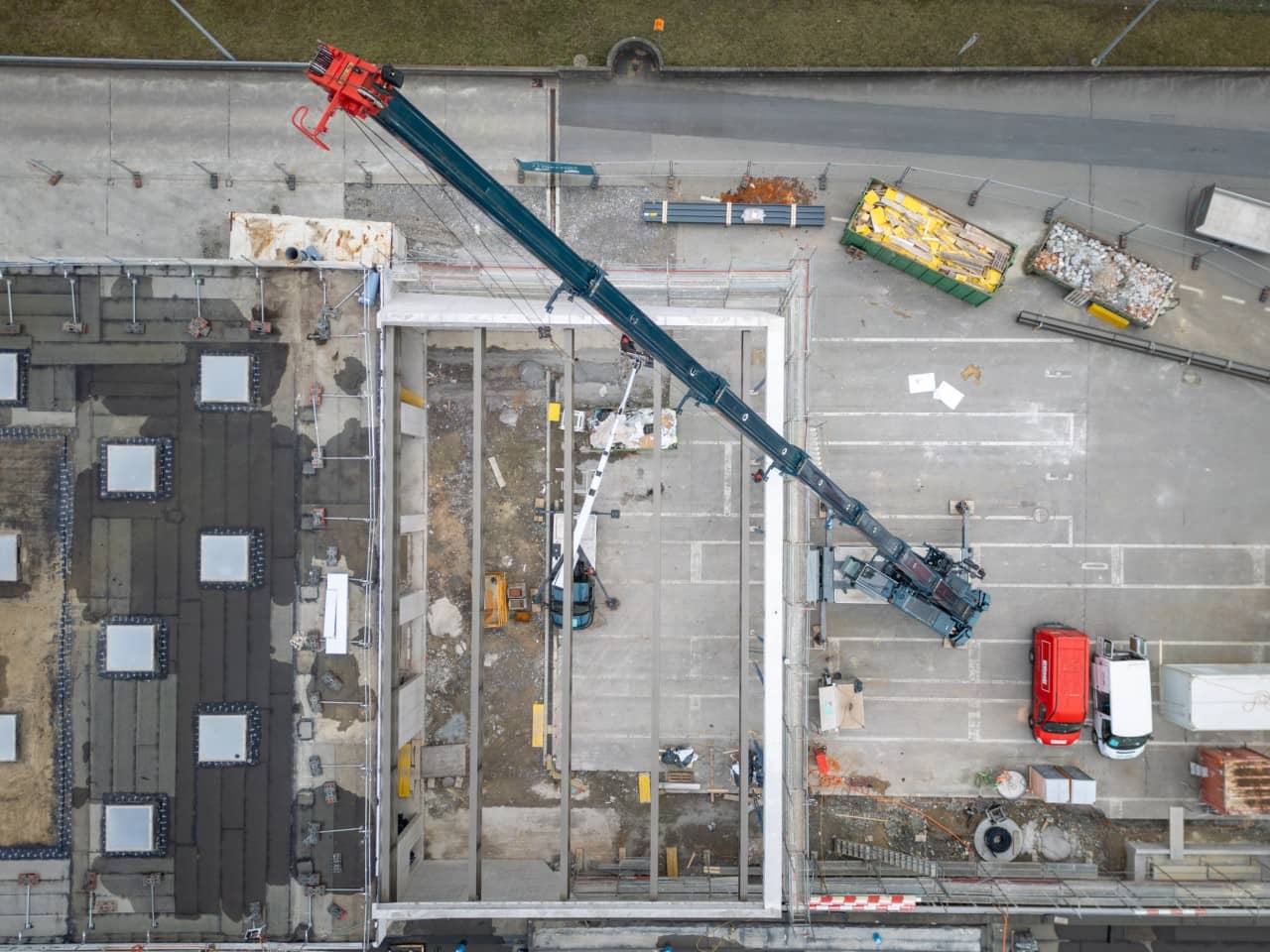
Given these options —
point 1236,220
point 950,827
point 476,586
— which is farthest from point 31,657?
point 1236,220

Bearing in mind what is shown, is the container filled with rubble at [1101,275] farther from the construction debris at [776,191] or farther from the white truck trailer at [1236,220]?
the construction debris at [776,191]

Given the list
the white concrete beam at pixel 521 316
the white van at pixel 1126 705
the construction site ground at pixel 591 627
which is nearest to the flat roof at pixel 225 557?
the construction site ground at pixel 591 627

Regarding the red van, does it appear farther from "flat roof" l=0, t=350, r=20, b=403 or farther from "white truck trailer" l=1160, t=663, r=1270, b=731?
"flat roof" l=0, t=350, r=20, b=403

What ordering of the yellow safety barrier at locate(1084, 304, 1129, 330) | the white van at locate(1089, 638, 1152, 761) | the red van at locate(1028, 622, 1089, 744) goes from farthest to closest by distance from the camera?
the yellow safety barrier at locate(1084, 304, 1129, 330), the red van at locate(1028, 622, 1089, 744), the white van at locate(1089, 638, 1152, 761)

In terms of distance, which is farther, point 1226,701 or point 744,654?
point 1226,701

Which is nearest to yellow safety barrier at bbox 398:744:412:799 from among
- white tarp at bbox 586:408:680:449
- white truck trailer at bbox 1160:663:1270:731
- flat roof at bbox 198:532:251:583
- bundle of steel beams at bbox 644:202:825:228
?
flat roof at bbox 198:532:251:583

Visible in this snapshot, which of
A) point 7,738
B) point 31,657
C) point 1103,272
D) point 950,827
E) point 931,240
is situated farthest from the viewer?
point 950,827

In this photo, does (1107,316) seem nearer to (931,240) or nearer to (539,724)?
(931,240)
